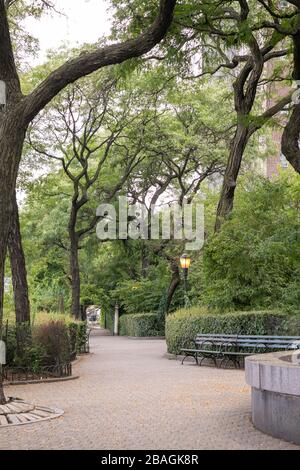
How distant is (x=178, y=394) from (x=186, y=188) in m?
27.2

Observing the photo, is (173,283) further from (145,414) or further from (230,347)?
(145,414)

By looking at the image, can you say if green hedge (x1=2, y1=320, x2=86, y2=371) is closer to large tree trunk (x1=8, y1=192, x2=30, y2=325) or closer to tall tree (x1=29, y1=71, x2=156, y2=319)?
large tree trunk (x1=8, y1=192, x2=30, y2=325)

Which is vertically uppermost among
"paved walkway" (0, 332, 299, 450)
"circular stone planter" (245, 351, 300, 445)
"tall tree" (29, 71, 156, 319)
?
"tall tree" (29, 71, 156, 319)

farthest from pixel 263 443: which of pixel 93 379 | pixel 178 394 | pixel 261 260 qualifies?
pixel 261 260

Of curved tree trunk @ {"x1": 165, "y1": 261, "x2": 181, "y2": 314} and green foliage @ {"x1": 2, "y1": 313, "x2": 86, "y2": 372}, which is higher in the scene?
curved tree trunk @ {"x1": 165, "y1": 261, "x2": 181, "y2": 314}

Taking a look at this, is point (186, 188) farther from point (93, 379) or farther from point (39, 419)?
point (39, 419)

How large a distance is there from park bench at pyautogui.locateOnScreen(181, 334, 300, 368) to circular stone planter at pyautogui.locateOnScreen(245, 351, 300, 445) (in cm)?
777

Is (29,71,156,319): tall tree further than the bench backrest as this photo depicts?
Yes

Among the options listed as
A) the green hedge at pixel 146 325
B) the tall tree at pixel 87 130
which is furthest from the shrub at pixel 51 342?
the green hedge at pixel 146 325

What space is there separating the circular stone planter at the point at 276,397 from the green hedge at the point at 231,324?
380 inches

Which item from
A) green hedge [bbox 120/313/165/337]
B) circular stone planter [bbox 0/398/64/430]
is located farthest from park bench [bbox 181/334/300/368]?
green hedge [bbox 120/313/165/337]

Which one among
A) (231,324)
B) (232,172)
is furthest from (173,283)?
(231,324)

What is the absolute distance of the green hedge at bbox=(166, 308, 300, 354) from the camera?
18.1 metres

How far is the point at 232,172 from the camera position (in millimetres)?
23078
